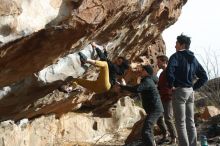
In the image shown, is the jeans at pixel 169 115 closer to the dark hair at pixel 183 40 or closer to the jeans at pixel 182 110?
the jeans at pixel 182 110

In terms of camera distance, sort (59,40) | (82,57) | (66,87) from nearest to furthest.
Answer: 1. (59,40)
2. (82,57)
3. (66,87)

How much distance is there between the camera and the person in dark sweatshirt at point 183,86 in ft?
27.6

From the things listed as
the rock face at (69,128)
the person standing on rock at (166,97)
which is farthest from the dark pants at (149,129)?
the rock face at (69,128)

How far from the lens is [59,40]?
8.32 m

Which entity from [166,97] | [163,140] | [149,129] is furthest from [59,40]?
[163,140]

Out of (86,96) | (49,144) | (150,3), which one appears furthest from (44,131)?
(150,3)

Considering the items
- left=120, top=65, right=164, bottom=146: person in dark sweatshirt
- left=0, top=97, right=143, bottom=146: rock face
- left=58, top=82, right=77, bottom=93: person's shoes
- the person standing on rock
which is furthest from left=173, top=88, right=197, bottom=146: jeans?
left=0, top=97, right=143, bottom=146: rock face

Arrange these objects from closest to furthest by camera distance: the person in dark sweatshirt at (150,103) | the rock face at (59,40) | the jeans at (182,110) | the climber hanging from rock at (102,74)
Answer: the rock face at (59,40), the jeans at (182,110), the person in dark sweatshirt at (150,103), the climber hanging from rock at (102,74)

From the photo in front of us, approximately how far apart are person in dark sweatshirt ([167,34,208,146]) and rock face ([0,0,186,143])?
135 centimetres

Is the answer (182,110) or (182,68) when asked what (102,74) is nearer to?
(182,68)

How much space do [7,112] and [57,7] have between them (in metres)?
4.76

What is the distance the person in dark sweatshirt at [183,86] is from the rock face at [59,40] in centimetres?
135

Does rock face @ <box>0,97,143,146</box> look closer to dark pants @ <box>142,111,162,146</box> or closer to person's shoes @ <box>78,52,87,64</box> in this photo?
person's shoes @ <box>78,52,87,64</box>

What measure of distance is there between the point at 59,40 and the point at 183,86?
2162 millimetres
